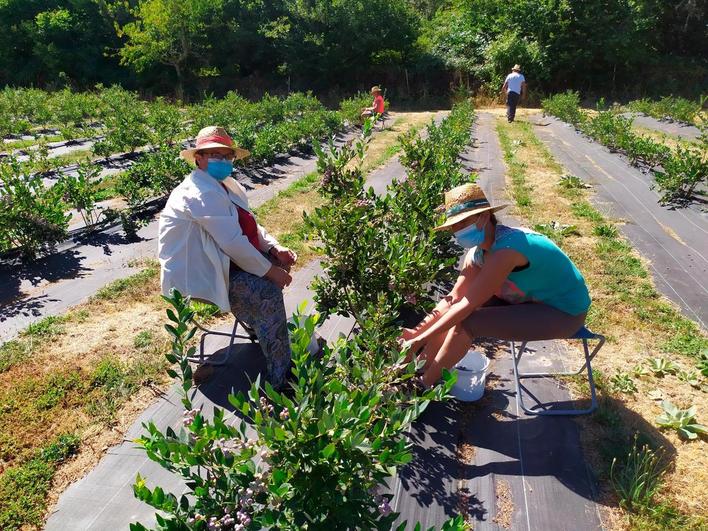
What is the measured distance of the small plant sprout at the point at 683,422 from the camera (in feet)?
9.13

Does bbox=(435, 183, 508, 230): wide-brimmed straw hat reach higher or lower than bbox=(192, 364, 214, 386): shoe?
higher

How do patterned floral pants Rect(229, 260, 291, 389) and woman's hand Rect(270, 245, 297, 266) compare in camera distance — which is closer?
patterned floral pants Rect(229, 260, 291, 389)

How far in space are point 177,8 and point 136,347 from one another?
22811 millimetres

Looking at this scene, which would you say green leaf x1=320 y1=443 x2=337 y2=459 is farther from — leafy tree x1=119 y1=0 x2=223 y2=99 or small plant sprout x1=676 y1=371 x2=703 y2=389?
leafy tree x1=119 y1=0 x2=223 y2=99

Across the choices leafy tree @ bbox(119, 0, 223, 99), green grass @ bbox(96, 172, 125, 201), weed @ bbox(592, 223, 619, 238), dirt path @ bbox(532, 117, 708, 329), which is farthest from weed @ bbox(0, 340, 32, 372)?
leafy tree @ bbox(119, 0, 223, 99)

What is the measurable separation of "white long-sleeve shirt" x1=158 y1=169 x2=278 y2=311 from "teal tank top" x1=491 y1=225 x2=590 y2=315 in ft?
4.90

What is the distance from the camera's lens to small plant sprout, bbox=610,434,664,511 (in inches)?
90.7

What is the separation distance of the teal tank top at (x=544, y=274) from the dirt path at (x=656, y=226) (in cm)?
198

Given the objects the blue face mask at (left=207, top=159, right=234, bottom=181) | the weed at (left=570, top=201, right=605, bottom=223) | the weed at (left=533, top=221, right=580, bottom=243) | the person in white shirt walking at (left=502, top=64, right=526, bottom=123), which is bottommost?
the weed at (left=533, top=221, right=580, bottom=243)

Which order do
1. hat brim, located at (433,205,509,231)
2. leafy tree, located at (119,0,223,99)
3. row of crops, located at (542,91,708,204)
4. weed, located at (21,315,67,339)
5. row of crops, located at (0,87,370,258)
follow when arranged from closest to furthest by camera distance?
hat brim, located at (433,205,509,231)
weed, located at (21,315,67,339)
row of crops, located at (0,87,370,258)
row of crops, located at (542,91,708,204)
leafy tree, located at (119,0,223,99)

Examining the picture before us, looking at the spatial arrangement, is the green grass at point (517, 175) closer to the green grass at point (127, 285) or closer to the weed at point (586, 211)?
the weed at point (586, 211)

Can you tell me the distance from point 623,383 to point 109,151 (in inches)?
387

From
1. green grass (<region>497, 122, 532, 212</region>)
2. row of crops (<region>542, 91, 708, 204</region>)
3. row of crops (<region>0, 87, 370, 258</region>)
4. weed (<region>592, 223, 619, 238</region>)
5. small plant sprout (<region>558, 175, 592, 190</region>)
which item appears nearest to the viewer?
row of crops (<region>0, 87, 370, 258</region>)

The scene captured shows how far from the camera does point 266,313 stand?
3037mm
